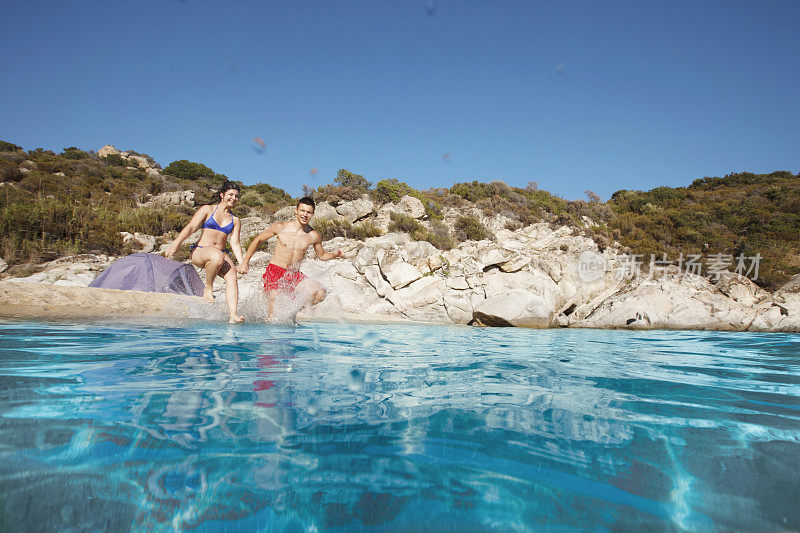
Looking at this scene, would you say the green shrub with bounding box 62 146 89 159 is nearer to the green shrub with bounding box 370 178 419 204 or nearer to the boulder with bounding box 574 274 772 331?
the green shrub with bounding box 370 178 419 204

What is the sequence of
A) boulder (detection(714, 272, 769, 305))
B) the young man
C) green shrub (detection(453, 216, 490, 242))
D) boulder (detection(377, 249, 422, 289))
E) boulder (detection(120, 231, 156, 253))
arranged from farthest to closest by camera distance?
A: green shrub (detection(453, 216, 490, 242)), boulder (detection(120, 231, 156, 253)), boulder (detection(377, 249, 422, 289)), boulder (detection(714, 272, 769, 305)), the young man

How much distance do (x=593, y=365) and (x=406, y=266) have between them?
8.60 meters

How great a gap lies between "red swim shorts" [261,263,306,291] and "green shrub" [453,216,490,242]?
10901mm

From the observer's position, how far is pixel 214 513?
1.18m

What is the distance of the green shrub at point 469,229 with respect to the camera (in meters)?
15.9

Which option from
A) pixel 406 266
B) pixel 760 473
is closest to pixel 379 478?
pixel 760 473

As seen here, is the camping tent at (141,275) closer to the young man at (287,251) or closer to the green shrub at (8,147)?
the young man at (287,251)

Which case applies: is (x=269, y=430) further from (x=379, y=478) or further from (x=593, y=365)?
(x=593, y=365)

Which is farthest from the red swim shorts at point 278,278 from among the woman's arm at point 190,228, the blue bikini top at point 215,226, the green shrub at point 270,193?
the green shrub at point 270,193

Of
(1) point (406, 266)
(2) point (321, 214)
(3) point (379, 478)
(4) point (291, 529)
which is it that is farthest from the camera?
(2) point (321, 214)

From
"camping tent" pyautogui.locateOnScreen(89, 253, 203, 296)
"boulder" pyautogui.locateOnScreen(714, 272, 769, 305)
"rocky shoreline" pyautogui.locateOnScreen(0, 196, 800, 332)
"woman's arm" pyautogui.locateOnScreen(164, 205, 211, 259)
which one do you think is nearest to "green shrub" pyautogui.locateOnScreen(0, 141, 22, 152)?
"rocky shoreline" pyautogui.locateOnScreen(0, 196, 800, 332)

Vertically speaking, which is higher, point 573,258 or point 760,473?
point 573,258

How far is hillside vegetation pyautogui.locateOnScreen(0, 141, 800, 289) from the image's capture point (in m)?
12.6

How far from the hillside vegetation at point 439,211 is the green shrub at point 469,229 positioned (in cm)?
5
